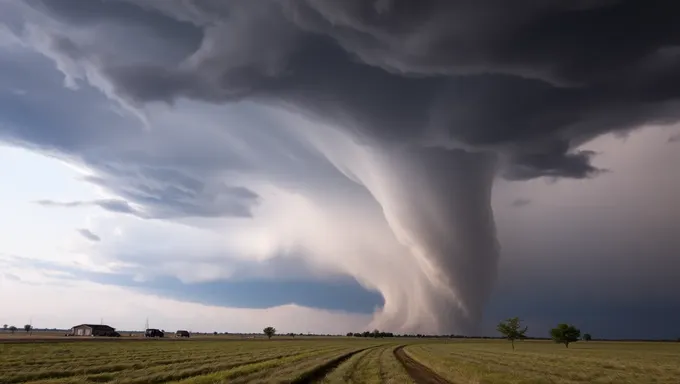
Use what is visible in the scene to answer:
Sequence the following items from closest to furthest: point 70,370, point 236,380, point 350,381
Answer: point 236,380, point 350,381, point 70,370

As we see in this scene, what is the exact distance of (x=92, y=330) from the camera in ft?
565

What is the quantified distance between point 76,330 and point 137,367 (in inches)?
6567

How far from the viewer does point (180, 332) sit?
636 ft

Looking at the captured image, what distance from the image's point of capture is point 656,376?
143 feet

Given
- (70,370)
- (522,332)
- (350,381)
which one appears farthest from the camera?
(522,332)

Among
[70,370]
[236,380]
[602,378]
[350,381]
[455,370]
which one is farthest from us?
[455,370]

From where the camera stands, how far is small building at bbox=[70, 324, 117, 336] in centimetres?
17050

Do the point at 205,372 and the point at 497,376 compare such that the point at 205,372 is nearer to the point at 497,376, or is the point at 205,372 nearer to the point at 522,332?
the point at 497,376

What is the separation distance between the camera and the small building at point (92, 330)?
170500 mm

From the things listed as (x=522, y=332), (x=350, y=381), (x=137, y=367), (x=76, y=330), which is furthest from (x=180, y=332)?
(x=350, y=381)

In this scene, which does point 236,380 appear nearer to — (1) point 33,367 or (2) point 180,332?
(1) point 33,367

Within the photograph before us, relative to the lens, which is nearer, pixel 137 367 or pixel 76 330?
pixel 137 367

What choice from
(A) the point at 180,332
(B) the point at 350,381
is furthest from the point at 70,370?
(A) the point at 180,332

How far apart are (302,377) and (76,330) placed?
179m
